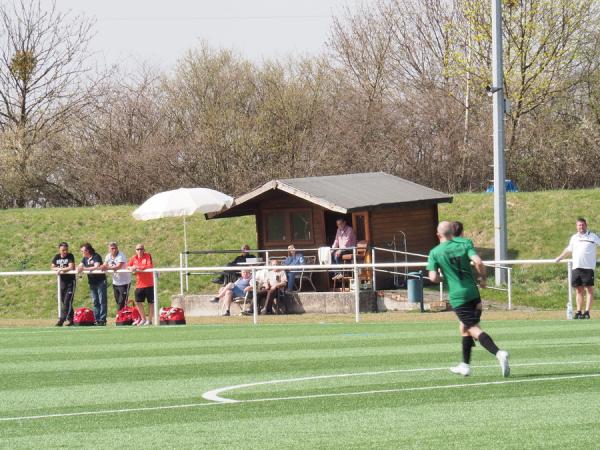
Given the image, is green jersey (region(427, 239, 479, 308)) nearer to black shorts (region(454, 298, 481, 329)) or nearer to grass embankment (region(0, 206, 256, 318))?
black shorts (region(454, 298, 481, 329))

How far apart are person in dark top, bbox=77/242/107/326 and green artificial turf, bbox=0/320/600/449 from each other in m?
7.28

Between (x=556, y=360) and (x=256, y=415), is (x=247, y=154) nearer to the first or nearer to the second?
(x=556, y=360)

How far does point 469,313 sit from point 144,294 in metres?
14.3

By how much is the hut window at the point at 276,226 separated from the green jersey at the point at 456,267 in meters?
22.7

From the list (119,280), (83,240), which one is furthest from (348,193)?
(83,240)

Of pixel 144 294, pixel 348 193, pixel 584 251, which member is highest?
pixel 348 193

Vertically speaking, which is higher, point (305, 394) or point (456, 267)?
point (456, 267)

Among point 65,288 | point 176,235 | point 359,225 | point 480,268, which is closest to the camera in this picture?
point 480,268

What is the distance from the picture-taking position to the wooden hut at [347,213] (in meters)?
32.4

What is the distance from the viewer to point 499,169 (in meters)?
32.4

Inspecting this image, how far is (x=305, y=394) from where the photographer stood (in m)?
10.7

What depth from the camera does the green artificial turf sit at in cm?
830

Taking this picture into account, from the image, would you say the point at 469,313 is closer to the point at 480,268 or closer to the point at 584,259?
the point at 480,268

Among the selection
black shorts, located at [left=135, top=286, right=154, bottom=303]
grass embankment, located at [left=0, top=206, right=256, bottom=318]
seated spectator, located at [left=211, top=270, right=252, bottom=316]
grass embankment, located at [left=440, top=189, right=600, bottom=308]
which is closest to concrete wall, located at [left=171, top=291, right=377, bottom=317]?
seated spectator, located at [left=211, top=270, right=252, bottom=316]
